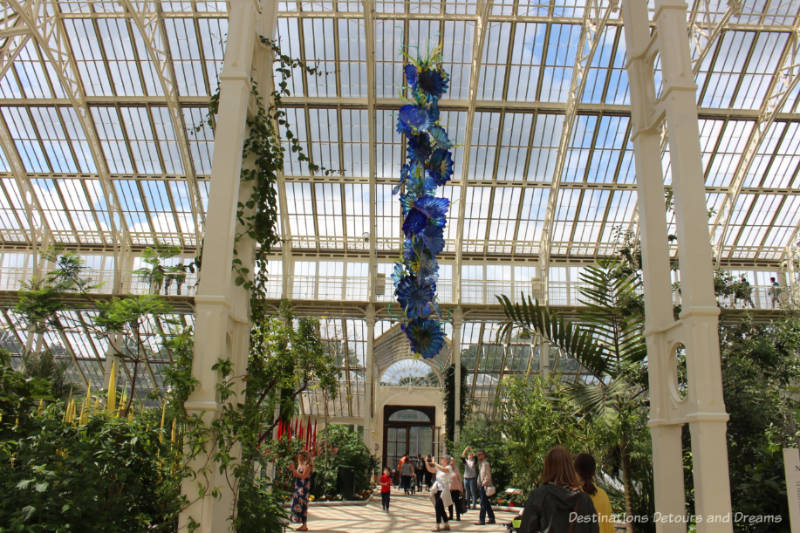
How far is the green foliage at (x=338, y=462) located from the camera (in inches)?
638

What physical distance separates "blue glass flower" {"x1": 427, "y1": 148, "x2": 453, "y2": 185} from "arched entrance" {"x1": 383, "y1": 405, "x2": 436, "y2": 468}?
25141mm

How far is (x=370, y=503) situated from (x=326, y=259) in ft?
33.7

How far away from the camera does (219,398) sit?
5238 mm

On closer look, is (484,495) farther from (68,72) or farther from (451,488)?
(68,72)

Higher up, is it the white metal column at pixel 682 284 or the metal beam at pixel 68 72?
the metal beam at pixel 68 72

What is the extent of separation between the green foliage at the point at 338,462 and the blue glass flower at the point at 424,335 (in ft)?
36.7

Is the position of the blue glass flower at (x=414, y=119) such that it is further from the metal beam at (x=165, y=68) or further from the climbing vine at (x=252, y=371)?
the metal beam at (x=165, y=68)

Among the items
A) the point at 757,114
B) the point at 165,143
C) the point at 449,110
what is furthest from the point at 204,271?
the point at 757,114

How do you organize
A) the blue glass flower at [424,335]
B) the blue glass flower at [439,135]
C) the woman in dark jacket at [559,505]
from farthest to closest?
the blue glass flower at [439,135], the blue glass flower at [424,335], the woman in dark jacket at [559,505]

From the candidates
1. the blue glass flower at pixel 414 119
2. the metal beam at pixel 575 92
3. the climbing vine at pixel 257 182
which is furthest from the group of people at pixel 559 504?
the metal beam at pixel 575 92

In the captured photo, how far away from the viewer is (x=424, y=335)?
5707 mm

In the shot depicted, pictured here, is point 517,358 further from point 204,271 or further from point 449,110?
point 204,271

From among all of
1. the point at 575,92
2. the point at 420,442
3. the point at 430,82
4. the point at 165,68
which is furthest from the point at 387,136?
the point at 430,82

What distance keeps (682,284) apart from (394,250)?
19527 mm
